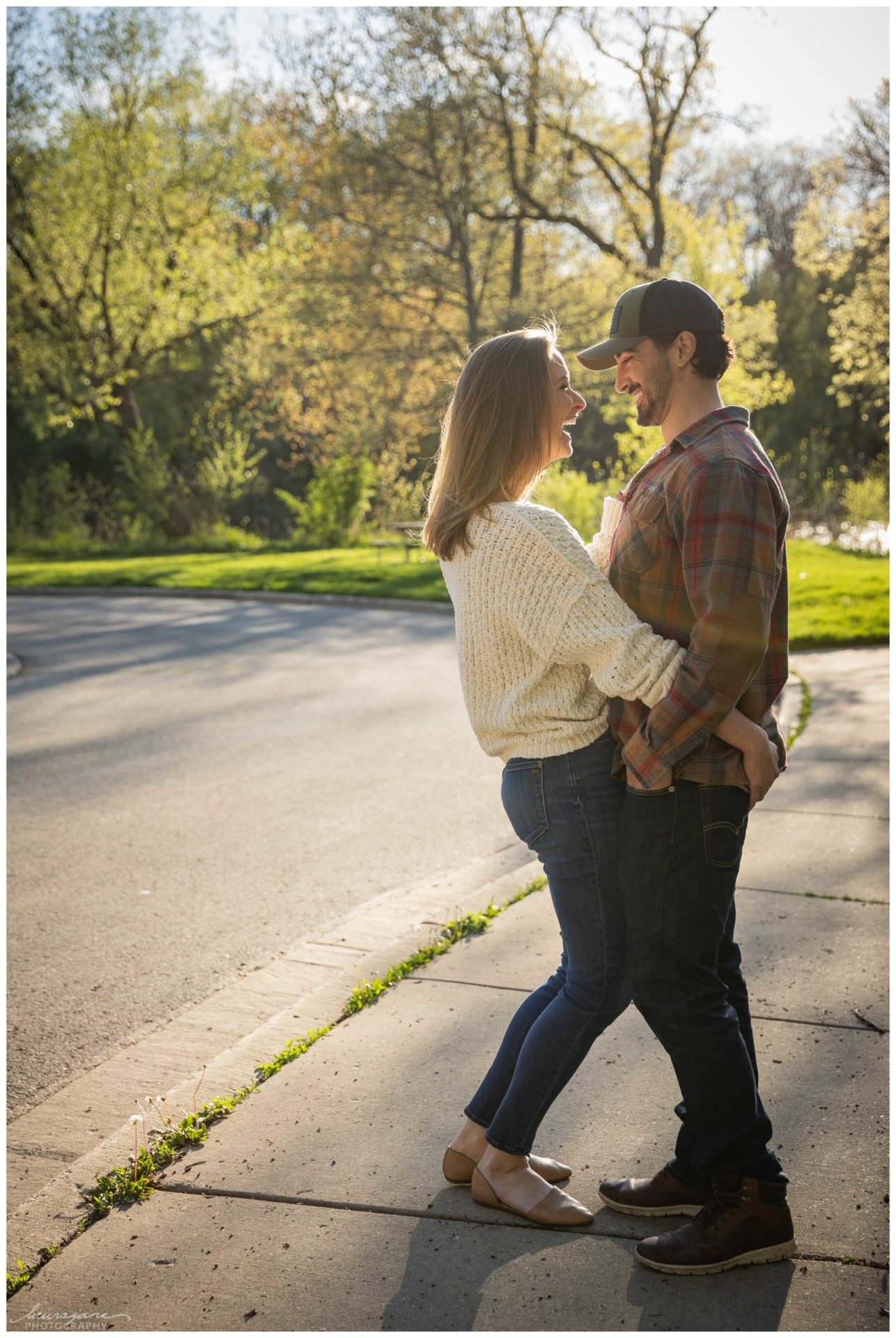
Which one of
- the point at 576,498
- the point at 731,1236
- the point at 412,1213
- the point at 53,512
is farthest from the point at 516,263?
the point at 731,1236

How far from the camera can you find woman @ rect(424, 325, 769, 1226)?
2424mm

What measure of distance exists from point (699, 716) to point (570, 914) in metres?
0.57

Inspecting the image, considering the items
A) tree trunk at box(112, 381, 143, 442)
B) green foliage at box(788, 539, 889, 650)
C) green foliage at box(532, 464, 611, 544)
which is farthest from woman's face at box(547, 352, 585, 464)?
tree trunk at box(112, 381, 143, 442)

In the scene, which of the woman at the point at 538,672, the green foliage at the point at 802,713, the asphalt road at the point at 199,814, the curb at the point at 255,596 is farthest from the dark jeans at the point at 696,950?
the curb at the point at 255,596

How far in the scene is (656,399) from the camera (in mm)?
2484

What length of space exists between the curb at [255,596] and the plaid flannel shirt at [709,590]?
13.3 m

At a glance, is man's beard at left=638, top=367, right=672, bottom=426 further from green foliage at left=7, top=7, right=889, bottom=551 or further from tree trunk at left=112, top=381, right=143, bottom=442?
tree trunk at left=112, top=381, right=143, bottom=442

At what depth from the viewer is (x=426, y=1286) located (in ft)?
7.82

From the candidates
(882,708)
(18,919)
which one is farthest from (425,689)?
(18,919)

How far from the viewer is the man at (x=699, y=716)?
2254 mm

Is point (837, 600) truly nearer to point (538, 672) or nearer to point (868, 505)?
point (868, 505)

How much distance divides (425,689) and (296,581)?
9.46 metres

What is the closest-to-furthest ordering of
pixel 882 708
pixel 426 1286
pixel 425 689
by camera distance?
pixel 426 1286 < pixel 882 708 < pixel 425 689

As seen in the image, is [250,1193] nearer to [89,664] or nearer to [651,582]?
[651,582]
